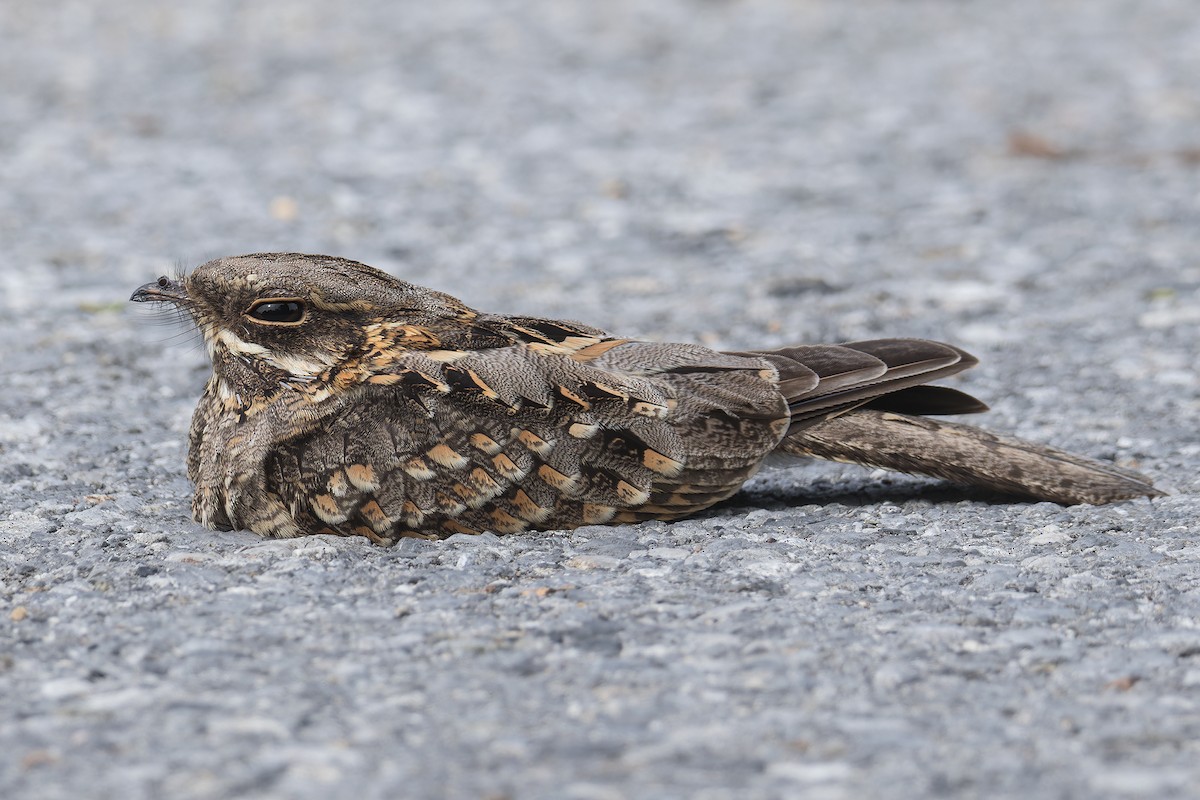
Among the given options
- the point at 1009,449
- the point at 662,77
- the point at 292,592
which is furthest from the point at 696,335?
the point at 662,77

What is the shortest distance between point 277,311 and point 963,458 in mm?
1983

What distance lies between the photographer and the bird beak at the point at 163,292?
4.31m

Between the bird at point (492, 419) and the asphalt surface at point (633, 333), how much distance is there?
12 cm

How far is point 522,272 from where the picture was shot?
7543 mm

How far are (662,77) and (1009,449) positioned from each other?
24.3 ft

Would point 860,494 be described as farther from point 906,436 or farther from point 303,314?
point 303,314

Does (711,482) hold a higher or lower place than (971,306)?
lower

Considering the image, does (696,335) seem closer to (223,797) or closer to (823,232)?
(823,232)

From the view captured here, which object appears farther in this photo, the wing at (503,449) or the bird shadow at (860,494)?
the bird shadow at (860,494)

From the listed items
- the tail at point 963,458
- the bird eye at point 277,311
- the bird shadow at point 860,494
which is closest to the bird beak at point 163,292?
the bird eye at point 277,311

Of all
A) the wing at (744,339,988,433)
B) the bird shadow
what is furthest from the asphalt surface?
the wing at (744,339,988,433)

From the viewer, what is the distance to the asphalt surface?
2.84 m

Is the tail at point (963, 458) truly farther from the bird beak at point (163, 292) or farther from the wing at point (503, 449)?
the bird beak at point (163, 292)

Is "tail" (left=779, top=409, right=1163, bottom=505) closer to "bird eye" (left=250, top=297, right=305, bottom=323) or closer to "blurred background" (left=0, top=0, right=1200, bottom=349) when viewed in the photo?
"bird eye" (left=250, top=297, right=305, bottom=323)
